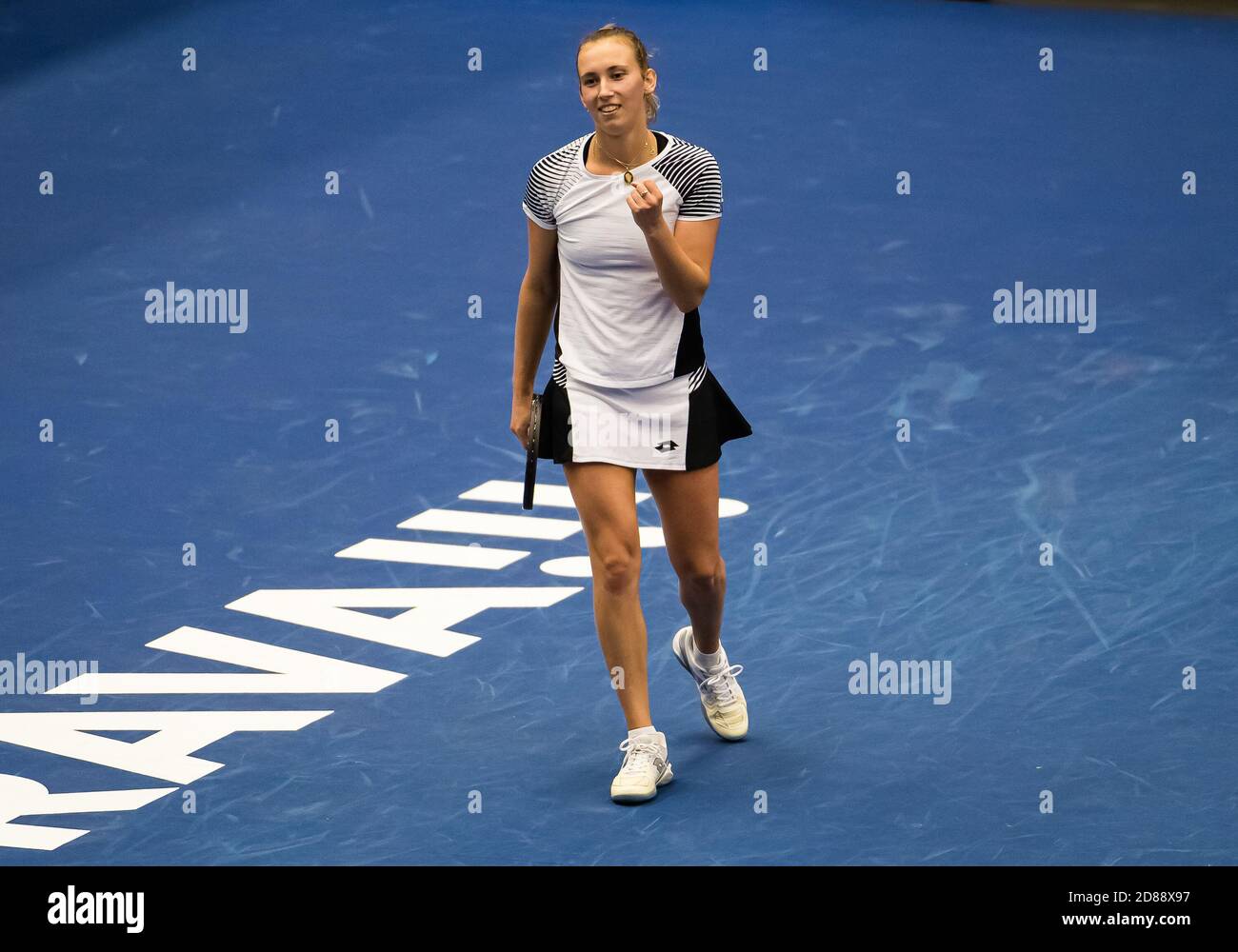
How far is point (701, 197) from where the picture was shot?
495 cm

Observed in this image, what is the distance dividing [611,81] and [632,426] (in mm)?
947

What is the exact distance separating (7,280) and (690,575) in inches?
219

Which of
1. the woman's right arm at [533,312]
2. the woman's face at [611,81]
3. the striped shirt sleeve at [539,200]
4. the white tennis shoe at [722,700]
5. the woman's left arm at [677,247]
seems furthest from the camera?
the white tennis shoe at [722,700]

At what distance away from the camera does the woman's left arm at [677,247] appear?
4.62 m

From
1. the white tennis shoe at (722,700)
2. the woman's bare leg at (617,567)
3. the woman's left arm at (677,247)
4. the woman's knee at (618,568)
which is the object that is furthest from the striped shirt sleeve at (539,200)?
the white tennis shoe at (722,700)

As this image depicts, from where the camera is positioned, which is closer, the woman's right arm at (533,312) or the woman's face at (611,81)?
the woman's face at (611,81)

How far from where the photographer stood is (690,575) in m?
5.28

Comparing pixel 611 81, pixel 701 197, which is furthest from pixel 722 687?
pixel 611 81

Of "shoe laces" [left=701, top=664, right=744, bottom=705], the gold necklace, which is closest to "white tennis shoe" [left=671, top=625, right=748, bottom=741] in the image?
"shoe laces" [left=701, top=664, right=744, bottom=705]

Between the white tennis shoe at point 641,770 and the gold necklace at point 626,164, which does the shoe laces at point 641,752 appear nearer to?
the white tennis shoe at point 641,770

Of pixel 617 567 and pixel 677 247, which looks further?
pixel 617 567

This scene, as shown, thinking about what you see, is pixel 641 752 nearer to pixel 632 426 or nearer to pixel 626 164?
pixel 632 426

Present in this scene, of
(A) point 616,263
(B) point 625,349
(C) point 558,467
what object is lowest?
(C) point 558,467

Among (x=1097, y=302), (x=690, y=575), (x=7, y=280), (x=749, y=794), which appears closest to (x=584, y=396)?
(x=690, y=575)
